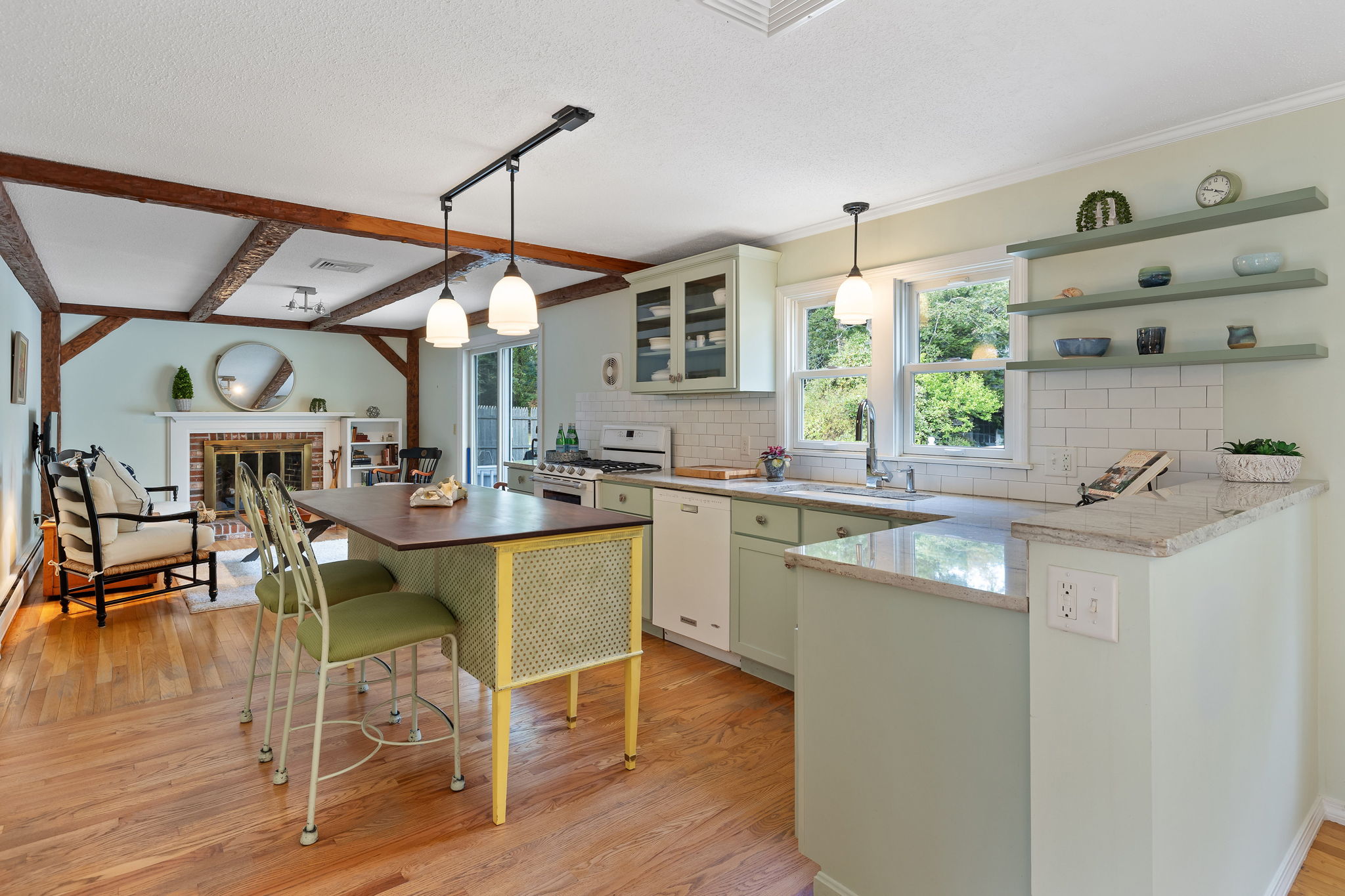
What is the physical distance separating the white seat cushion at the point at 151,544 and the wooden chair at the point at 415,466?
2.96 m

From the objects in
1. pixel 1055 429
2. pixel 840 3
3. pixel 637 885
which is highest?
pixel 840 3

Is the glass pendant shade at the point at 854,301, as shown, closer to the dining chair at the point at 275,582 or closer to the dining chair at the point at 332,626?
the dining chair at the point at 332,626

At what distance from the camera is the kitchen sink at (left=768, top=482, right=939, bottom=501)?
3.20 metres

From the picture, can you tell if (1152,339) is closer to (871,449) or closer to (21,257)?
(871,449)

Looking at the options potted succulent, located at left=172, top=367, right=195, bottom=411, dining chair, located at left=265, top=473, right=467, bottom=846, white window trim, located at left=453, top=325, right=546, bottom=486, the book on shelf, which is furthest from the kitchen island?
potted succulent, located at left=172, top=367, right=195, bottom=411

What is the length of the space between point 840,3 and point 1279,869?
2600mm

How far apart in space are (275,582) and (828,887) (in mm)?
2248

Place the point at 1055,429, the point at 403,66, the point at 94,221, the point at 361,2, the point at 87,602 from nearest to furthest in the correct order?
the point at 361,2 < the point at 403,66 < the point at 1055,429 < the point at 94,221 < the point at 87,602

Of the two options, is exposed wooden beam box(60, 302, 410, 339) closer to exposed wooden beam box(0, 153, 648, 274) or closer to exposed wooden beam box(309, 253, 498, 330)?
exposed wooden beam box(309, 253, 498, 330)

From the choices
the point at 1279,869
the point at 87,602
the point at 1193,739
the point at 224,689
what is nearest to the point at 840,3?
the point at 1193,739

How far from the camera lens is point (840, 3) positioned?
1888 millimetres

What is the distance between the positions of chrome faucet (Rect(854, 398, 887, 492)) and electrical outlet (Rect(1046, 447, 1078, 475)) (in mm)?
593

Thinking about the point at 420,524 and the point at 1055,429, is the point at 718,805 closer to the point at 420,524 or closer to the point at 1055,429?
the point at 420,524

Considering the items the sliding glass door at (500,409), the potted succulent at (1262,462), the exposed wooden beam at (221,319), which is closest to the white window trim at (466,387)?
the sliding glass door at (500,409)
